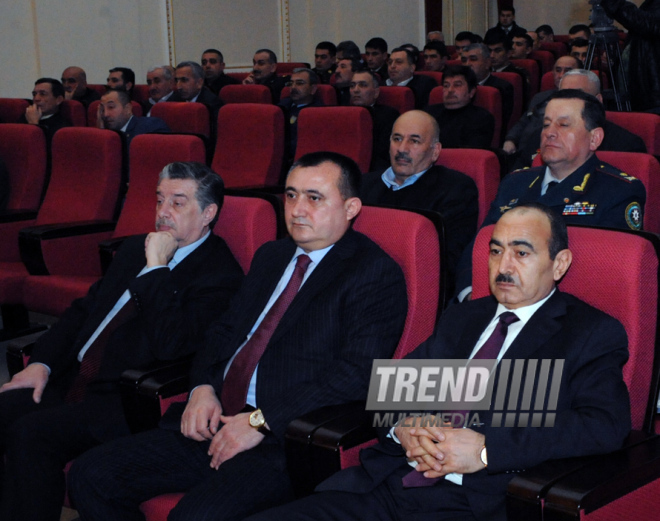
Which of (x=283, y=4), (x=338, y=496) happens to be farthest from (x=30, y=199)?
(x=283, y=4)

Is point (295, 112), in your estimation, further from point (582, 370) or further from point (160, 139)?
point (582, 370)

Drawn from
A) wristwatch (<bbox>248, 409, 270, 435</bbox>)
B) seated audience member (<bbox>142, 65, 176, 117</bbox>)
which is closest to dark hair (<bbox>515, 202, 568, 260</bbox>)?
wristwatch (<bbox>248, 409, 270, 435</bbox>)

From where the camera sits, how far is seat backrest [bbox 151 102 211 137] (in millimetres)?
4898

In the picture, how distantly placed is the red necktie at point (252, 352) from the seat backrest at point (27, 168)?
2.37 meters

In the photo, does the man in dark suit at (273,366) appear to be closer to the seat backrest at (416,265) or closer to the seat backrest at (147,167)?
the seat backrest at (416,265)

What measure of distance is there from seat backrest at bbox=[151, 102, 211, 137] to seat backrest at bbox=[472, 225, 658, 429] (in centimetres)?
338

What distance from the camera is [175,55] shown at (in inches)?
350

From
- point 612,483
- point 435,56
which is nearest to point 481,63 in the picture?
point 435,56

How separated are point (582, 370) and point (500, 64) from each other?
629cm

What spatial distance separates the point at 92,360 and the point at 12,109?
15.4ft

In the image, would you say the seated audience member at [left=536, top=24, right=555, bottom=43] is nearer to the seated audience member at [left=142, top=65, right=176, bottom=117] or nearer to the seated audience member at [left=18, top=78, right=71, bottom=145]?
the seated audience member at [left=142, top=65, right=176, bottom=117]

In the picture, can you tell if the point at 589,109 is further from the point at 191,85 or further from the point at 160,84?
the point at 160,84

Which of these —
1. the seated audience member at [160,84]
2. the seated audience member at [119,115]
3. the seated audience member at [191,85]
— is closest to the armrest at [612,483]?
the seated audience member at [119,115]

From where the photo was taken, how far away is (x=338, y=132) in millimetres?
4227
